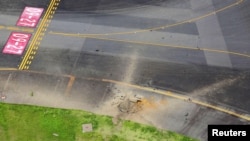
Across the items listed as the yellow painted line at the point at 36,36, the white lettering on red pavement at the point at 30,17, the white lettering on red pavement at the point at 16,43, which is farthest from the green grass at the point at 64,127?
the white lettering on red pavement at the point at 30,17

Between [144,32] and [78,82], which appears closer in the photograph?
[78,82]

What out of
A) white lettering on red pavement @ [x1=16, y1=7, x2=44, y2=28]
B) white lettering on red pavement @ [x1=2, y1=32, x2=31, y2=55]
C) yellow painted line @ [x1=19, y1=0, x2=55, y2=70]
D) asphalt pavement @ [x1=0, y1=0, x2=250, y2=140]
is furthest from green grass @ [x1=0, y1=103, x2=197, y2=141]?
white lettering on red pavement @ [x1=16, y1=7, x2=44, y2=28]

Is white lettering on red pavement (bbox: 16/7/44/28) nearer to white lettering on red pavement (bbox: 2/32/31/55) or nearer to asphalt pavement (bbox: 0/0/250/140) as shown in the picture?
asphalt pavement (bbox: 0/0/250/140)

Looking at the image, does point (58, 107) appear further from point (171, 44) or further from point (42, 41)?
point (171, 44)

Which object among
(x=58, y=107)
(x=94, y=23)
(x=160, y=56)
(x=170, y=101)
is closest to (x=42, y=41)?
(x=94, y=23)

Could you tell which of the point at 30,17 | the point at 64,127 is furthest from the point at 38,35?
the point at 64,127

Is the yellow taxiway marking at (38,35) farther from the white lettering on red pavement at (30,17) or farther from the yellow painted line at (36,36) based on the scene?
the white lettering on red pavement at (30,17)
